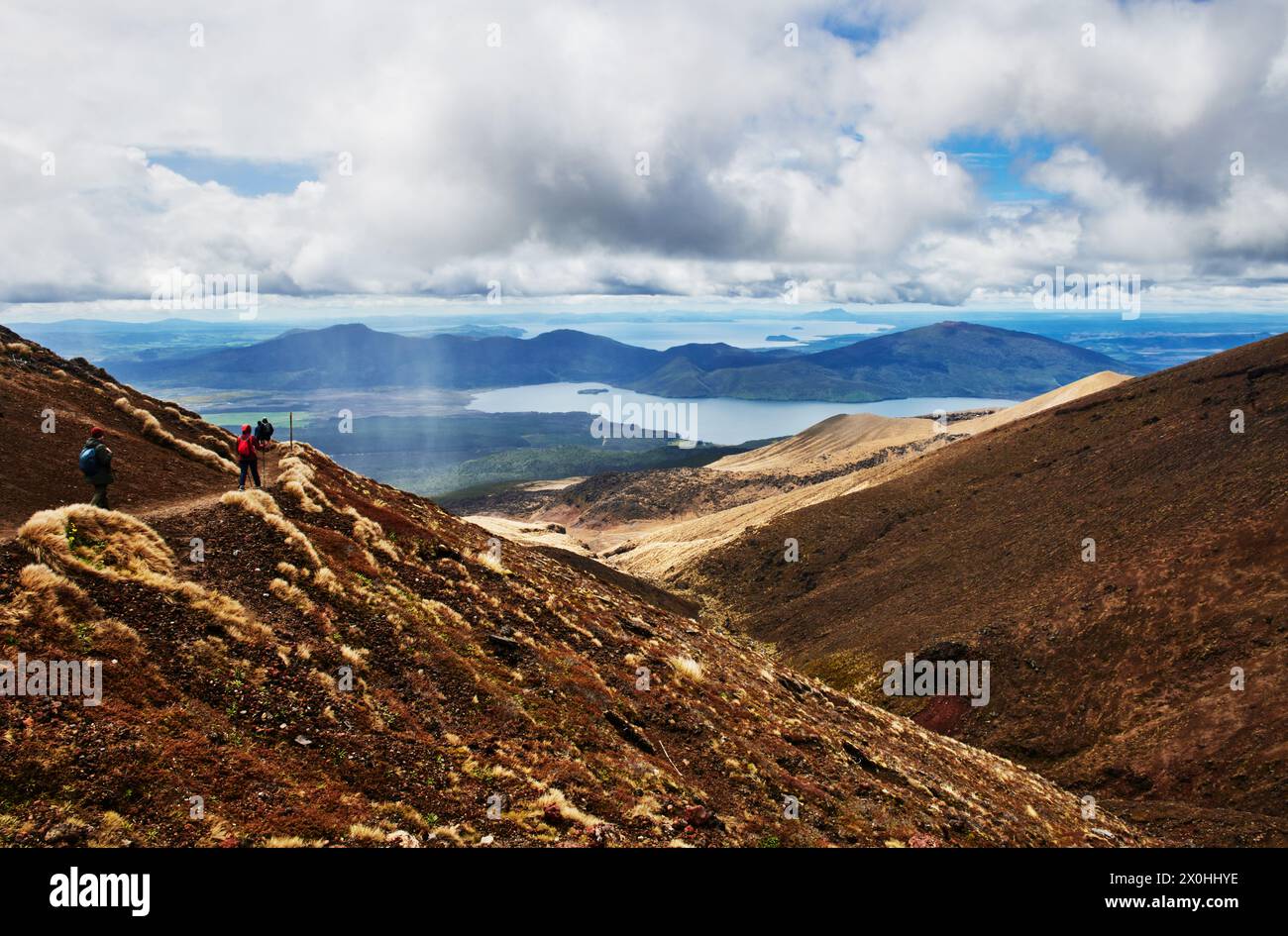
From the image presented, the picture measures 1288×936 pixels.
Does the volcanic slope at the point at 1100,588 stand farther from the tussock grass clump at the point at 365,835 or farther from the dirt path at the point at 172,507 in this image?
the dirt path at the point at 172,507

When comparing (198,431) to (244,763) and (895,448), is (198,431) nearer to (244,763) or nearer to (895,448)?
(244,763)

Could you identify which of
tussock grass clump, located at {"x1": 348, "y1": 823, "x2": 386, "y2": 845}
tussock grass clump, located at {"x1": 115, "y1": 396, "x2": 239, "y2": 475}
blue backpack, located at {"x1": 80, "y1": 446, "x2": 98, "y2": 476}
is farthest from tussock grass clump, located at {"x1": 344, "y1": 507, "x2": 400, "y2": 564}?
tussock grass clump, located at {"x1": 348, "y1": 823, "x2": 386, "y2": 845}

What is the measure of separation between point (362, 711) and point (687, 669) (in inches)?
544

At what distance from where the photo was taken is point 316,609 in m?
17.2

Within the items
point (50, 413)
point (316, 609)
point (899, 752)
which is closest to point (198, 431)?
point (50, 413)

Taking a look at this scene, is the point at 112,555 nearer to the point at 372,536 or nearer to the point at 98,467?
the point at 98,467

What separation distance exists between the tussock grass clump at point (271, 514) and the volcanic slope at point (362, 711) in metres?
0.11

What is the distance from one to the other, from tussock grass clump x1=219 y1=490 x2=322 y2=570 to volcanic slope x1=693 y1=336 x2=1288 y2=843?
3885 centimetres

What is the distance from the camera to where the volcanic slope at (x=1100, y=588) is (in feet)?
127

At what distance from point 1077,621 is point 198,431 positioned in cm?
5867

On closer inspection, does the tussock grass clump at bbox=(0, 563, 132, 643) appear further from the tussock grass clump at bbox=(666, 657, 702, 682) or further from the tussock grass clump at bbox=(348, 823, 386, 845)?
the tussock grass clump at bbox=(666, 657, 702, 682)

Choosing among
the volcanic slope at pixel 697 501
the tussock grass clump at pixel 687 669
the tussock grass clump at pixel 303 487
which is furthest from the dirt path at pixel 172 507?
the volcanic slope at pixel 697 501

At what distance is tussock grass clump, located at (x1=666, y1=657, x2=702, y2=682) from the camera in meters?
25.3

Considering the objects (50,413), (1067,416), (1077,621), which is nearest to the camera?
(50,413)
